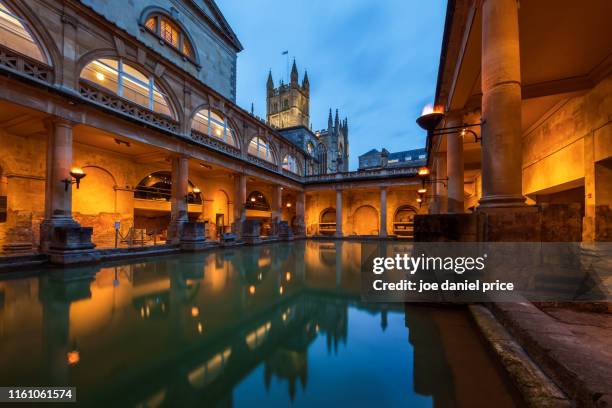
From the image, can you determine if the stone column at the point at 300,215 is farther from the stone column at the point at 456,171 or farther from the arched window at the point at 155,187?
the stone column at the point at 456,171

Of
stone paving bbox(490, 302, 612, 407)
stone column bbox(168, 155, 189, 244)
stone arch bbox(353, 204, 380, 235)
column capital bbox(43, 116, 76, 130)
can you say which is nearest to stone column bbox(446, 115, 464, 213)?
stone paving bbox(490, 302, 612, 407)

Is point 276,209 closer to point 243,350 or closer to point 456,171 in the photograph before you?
point 456,171

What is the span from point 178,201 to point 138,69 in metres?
6.29

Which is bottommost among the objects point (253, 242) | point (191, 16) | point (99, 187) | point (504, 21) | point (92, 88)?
point (253, 242)

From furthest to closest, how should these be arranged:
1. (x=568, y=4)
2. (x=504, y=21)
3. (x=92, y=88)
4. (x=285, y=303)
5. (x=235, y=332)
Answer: (x=92, y=88), (x=568, y=4), (x=285, y=303), (x=504, y=21), (x=235, y=332)

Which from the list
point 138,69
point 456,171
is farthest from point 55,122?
point 456,171

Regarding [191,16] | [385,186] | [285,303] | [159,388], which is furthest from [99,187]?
[385,186]

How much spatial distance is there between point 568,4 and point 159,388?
28.0ft

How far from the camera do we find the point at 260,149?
21688 millimetres

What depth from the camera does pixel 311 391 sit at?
220cm

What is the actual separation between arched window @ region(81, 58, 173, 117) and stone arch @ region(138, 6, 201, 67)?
3.89 m

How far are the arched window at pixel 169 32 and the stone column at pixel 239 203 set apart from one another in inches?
331

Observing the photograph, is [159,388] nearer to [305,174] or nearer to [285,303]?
[285,303]

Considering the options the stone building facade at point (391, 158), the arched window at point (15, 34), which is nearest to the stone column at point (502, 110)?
the arched window at point (15, 34)
